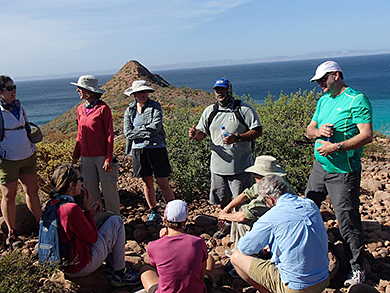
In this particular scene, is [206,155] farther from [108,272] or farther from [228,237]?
[108,272]

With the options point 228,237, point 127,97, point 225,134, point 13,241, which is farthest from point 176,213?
point 127,97

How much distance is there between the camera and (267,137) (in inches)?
241

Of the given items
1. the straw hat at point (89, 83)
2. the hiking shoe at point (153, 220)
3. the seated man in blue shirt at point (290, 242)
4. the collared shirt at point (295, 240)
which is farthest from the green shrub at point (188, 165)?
the collared shirt at point (295, 240)

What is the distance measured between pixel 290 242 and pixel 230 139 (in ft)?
5.23

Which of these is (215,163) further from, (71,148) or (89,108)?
(71,148)

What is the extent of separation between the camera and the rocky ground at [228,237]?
134 inches

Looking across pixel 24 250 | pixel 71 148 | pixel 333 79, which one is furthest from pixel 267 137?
pixel 24 250

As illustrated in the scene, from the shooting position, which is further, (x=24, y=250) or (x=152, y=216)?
(x=152, y=216)

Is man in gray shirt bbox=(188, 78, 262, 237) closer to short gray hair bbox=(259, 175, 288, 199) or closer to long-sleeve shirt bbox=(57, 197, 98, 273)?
short gray hair bbox=(259, 175, 288, 199)

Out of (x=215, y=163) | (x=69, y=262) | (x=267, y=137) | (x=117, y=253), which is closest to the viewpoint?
(x=69, y=262)

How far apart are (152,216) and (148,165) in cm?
71

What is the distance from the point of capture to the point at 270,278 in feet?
9.14

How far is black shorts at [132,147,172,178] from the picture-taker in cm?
445

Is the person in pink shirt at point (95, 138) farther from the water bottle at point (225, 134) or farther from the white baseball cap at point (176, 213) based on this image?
the white baseball cap at point (176, 213)
